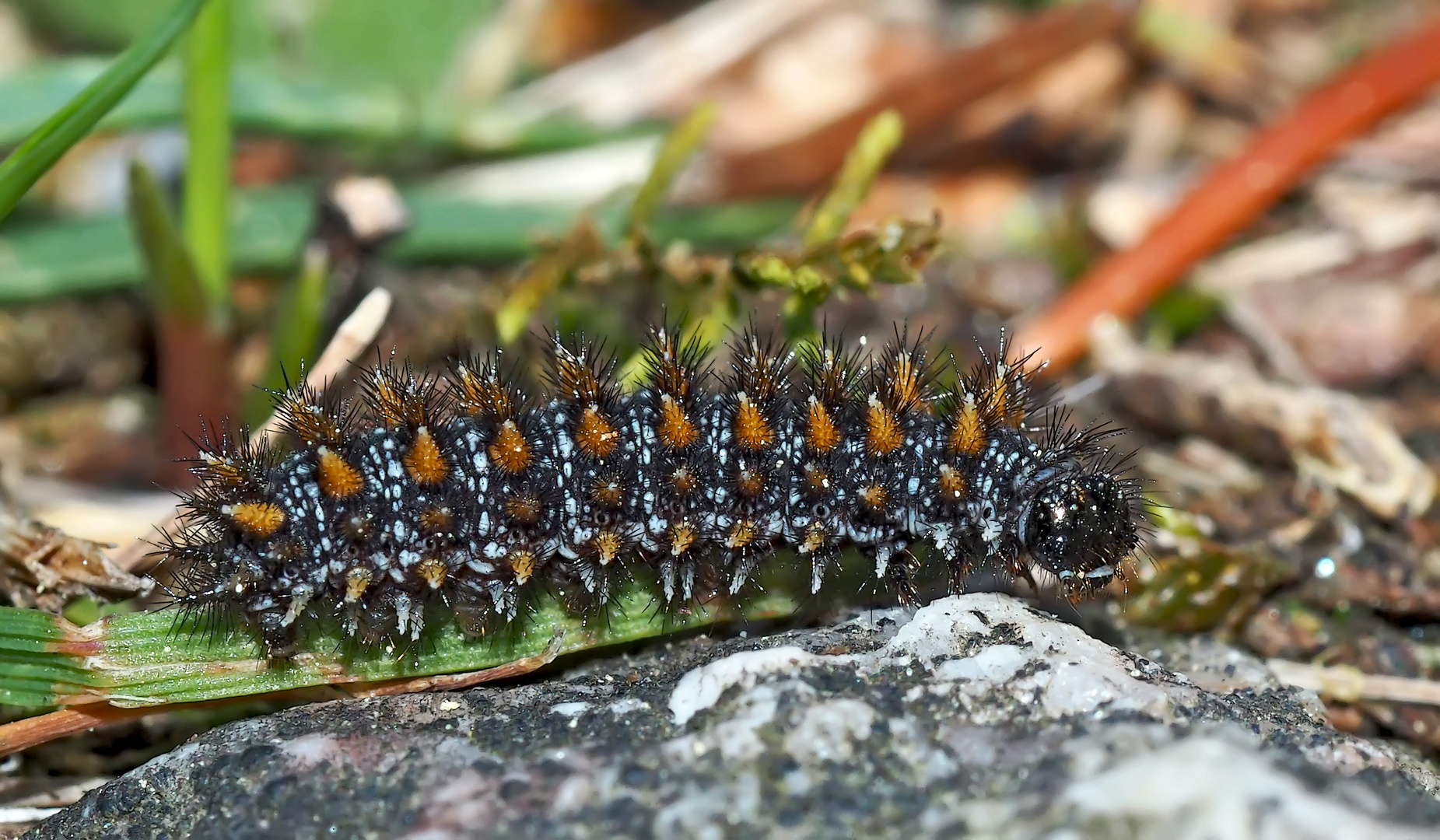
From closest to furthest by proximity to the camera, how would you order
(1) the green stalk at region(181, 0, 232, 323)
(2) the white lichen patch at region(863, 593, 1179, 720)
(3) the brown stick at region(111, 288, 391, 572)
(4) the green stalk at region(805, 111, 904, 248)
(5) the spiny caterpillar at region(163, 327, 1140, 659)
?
1. (2) the white lichen patch at region(863, 593, 1179, 720)
2. (5) the spiny caterpillar at region(163, 327, 1140, 659)
3. (3) the brown stick at region(111, 288, 391, 572)
4. (1) the green stalk at region(181, 0, 232, 323)
5. (4) the green stalk at region(805, 111, 904, 248)

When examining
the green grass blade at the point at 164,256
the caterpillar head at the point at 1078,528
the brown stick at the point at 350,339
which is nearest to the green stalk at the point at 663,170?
the brown stick at the point at 350,339

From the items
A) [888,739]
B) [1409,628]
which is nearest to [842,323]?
[1409,628]

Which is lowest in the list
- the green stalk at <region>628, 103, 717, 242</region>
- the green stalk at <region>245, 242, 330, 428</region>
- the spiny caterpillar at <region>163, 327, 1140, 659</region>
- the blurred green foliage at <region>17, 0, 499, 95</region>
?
the spiny caterpillar at <region>163, 327, 1140, 659</region>

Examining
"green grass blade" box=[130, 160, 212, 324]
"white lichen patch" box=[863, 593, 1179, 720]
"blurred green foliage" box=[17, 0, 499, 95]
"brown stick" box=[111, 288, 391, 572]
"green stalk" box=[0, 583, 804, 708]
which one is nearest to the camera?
"white lichen patch" box=[863, 593, 1179, 720]

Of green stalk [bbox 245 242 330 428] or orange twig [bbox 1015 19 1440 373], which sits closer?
green stalk [bbox 245 242 330 428]

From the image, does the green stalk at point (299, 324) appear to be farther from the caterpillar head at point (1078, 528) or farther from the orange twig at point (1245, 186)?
the orange twig at point (1245, 186)

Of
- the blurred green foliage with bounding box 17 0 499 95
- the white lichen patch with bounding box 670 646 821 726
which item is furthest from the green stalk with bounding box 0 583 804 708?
the blurred green foliage with bounding box 17 0 499 95

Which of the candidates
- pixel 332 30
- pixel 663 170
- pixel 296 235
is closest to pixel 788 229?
pixel 663 170

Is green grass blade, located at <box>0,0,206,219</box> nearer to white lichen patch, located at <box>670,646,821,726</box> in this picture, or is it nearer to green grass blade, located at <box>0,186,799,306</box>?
green grass blade, located at <box>0,186,799,306</box>
